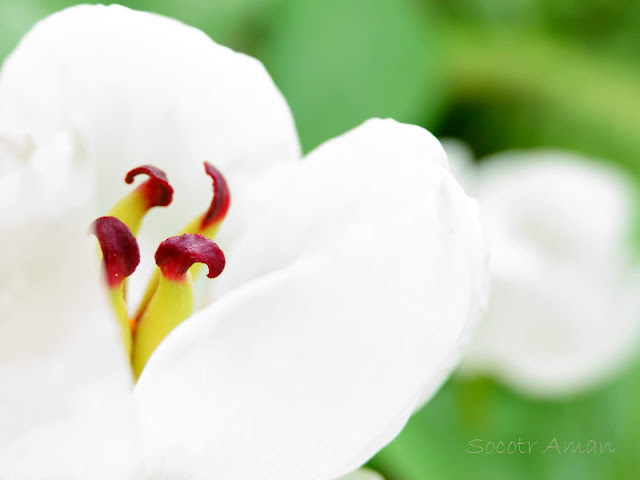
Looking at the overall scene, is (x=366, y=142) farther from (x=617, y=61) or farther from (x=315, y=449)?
(x=617, y=61)

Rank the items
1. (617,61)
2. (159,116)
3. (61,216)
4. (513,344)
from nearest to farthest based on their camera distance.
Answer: (61,216)
(159,116)
(513,344)
(617,61)

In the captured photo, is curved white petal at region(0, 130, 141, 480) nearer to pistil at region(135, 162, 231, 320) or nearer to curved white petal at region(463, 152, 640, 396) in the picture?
pistil at region(135, 162, 231, 320)

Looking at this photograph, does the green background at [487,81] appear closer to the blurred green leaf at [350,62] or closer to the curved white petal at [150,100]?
the blurred green leaf at [350,62]

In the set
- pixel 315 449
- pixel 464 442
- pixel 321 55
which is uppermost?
pixel 315 449

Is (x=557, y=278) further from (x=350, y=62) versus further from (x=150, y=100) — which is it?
(x=150, y=100)

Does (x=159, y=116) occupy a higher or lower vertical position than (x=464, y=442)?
higher

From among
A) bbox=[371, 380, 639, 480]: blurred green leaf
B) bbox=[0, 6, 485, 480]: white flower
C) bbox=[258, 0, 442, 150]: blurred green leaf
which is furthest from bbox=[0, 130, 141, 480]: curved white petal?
bbox=[258, 0, 442, 150]: blurred green leaf

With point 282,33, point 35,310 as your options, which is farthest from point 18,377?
point 282,33

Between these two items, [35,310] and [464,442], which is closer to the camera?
[35,310]

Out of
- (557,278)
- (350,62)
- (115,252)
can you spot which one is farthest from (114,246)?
(350,62)
